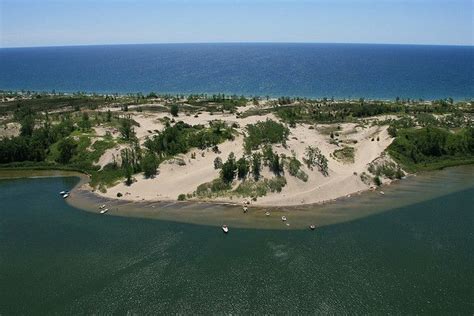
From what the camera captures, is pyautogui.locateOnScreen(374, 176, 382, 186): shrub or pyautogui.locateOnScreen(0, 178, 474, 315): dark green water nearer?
pyautogui.locateOnScreen(0, 178, 474, 315): dark green water

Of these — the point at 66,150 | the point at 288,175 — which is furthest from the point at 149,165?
the point at 288,175

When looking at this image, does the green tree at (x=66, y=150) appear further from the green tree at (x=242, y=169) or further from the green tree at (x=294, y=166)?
the green tree at (x=294, y=166)

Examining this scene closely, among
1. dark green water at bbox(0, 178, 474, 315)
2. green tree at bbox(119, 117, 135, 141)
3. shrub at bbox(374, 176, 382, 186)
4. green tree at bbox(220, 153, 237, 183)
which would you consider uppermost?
green tree at bbox(119, 117, 135, 141)

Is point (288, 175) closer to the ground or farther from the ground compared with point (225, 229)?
farther from the ground

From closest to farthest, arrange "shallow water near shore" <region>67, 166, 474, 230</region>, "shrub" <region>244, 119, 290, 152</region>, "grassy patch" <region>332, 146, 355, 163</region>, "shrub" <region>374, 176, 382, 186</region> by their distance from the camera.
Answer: "shallow water near shore" <region>67, 166, 474, 230</region>
"shrub" <region>374, 176, 382, 186</region>
"shrub" <region>244, 119, 290, 152</region>
"grassy patch" <region>332, 146, 355, 163</region>

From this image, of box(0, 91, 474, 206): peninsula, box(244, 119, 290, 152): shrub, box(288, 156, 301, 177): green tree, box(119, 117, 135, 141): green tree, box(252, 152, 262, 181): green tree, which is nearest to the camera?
box(0, 91, 474, 206): peninsula

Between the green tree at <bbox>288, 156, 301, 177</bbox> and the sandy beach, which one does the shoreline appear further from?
the green tree at <bbox>288, 156, 301, 177</bbox>

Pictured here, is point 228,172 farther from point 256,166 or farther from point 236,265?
point 236,265

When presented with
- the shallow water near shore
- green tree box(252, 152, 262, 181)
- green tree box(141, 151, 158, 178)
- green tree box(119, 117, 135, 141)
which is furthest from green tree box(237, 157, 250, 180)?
green tree box(119, 117, 135, 141)
